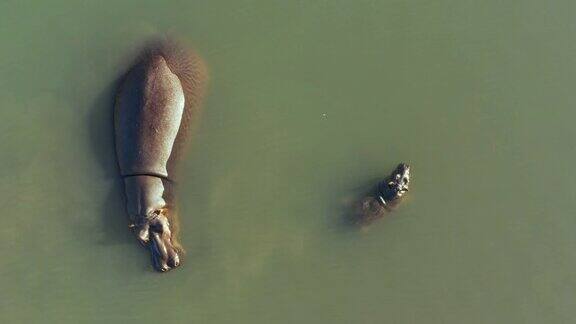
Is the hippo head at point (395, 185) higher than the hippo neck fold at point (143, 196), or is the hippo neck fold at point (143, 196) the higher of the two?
the hippo head at point (395, 185)

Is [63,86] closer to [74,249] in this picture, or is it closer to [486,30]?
[74,249]

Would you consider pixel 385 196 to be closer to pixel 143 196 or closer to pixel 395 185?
pixel 395 185

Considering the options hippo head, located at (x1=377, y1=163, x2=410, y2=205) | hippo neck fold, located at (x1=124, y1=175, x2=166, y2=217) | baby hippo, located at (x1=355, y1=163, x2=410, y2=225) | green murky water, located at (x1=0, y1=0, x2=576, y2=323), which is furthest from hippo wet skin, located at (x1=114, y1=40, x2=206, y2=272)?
hippo head, located at (x1=377, y1=163, x2=410, y2=205)

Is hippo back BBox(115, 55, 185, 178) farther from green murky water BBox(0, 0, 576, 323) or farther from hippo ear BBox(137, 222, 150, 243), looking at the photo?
hippo ear BBox(137, 222, 150, 243)

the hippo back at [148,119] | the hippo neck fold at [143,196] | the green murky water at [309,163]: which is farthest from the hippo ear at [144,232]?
the hippo back at [148,119]

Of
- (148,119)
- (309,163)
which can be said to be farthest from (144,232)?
(309,163)

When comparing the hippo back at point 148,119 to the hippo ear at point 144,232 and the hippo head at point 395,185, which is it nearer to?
the hippo ear at point 144,232
